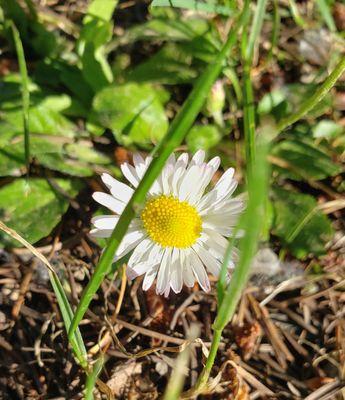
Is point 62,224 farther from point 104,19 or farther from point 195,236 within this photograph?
point 104,19

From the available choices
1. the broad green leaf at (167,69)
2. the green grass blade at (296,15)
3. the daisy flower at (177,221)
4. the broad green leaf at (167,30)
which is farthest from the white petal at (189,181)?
the green grass blade at (296,15)

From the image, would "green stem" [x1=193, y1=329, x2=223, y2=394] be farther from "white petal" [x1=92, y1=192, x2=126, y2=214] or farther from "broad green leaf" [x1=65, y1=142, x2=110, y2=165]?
"broad green leaf" [x1=65, y1=142, x2=110, y2=165]

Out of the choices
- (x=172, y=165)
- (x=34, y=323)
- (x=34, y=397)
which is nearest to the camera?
(x=172, y=165)

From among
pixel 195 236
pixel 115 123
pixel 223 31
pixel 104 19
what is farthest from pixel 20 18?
pixel 195 236

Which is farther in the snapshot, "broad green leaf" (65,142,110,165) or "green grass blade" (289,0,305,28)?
"green grass blade" (289,0,305,28)

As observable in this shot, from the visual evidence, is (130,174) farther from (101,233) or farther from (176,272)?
(176,272)

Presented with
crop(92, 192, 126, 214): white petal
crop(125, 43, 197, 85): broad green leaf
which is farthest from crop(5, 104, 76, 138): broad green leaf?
crop(92, 192, 126, 214): white petal
